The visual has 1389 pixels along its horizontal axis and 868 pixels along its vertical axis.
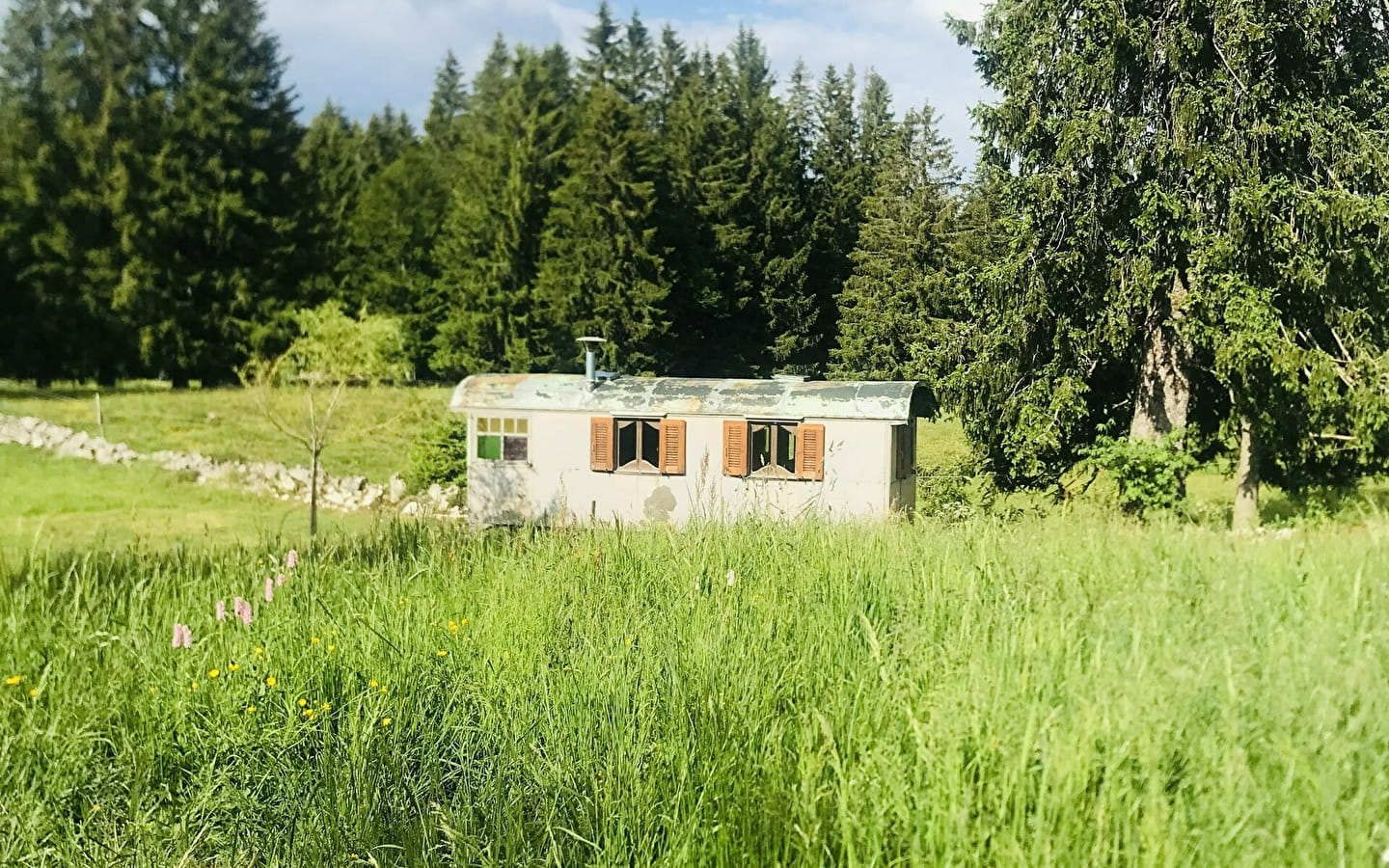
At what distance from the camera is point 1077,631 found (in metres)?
1.76

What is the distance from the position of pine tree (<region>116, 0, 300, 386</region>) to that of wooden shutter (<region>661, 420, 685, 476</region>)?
9.10 feet

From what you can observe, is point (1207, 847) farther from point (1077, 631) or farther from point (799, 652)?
point (799, 652)

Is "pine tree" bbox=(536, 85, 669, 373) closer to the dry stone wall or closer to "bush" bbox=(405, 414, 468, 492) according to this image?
"bush" bbox=(405, 414, 468, 492)

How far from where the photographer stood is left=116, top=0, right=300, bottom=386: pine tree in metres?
5.27

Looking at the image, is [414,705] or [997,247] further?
[997,247]

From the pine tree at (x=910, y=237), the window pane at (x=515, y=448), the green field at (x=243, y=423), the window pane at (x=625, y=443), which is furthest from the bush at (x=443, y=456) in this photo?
the pine tree at (x=910, y=237)

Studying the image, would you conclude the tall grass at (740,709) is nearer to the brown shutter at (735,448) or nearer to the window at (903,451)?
the window at (903,451)

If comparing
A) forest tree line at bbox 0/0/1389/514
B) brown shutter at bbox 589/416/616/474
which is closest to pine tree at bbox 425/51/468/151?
forest tree line at bbox 0/0/1389/514

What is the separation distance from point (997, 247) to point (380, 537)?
11.6 feet

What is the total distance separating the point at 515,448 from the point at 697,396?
1458mm

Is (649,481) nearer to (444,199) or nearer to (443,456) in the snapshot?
(443,456)

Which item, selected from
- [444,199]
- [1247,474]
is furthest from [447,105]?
[1247,474]

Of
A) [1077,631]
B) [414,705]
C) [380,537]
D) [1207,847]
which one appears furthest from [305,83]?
[1207,847]

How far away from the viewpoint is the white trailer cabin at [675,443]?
5.91m
